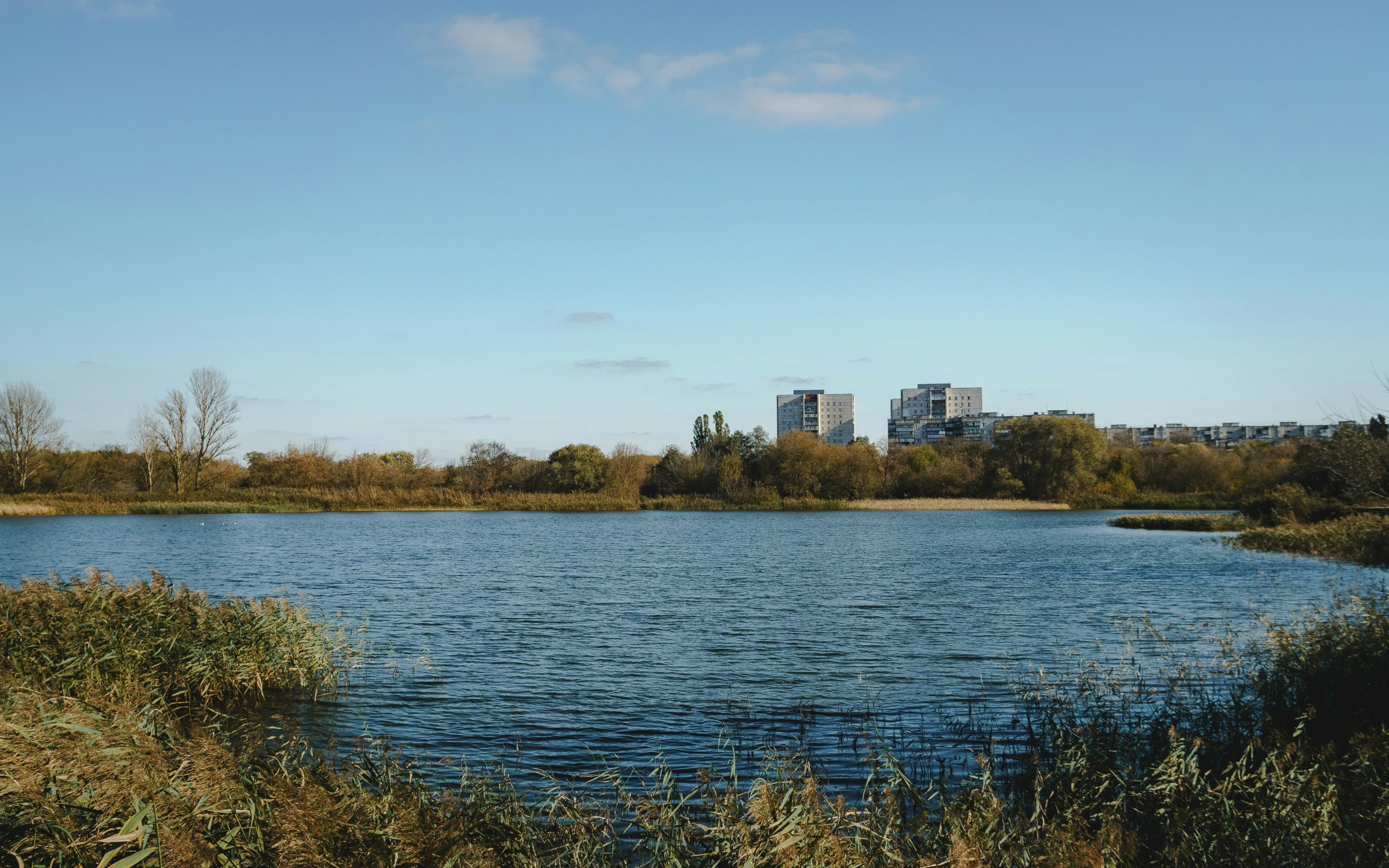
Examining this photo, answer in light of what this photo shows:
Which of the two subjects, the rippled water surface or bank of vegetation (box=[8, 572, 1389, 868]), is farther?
the rippled water surface

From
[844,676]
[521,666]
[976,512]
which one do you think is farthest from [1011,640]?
[976,512]

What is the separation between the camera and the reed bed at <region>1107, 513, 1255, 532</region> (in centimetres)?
4269

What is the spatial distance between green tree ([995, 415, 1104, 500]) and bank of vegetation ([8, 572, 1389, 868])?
67897mm

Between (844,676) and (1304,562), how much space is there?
2209cm

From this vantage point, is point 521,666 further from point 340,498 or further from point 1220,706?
point 340,498

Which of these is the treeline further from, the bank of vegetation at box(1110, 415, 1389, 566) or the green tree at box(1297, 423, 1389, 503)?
the green tree at box(1297, 423, 1389, 503)

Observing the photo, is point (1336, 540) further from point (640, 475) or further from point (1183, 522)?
point (640, 475)

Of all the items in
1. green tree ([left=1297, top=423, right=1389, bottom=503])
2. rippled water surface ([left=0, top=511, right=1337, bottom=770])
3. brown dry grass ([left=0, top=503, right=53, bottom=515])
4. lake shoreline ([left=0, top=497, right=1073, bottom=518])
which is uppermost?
green tree ([left=1297, top=423, right=1389, bottom=503])

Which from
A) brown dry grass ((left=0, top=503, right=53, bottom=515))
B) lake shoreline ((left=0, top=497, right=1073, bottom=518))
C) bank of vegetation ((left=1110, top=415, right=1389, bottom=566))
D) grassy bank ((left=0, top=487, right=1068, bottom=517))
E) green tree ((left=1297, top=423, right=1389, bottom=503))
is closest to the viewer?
green tree ((left=1297, top=423, right=1389, bottom=503))

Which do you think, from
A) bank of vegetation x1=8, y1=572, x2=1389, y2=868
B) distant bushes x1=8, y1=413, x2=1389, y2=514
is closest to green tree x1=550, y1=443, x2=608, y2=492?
distant bushes x1=8, y1=413, x2=1389, y2=514

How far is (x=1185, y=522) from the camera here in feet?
154

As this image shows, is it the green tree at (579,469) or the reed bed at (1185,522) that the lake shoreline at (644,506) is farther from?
the reed bed at (1185,522)

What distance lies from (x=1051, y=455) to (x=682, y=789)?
73949 millimetres

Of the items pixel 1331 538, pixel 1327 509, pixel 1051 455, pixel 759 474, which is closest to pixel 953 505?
pixel 1051 455
